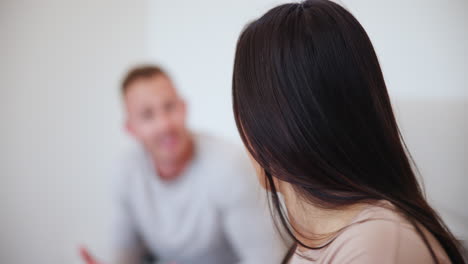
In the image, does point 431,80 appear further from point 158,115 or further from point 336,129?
point 158,115

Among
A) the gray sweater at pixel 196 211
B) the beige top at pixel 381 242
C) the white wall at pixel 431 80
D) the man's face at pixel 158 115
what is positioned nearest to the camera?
the beige top at pixel 381 242

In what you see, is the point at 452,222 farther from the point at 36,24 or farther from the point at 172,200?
the point at 36,24

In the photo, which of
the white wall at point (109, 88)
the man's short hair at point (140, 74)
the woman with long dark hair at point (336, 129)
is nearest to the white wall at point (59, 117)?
the white wall at point (109, 88)

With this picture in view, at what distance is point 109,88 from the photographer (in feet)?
5.65

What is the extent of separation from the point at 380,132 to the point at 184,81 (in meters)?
1.03

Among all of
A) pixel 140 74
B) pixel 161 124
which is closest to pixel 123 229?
pixel 161 124

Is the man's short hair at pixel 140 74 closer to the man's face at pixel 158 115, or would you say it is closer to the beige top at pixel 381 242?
the man's face at pixel 158 115

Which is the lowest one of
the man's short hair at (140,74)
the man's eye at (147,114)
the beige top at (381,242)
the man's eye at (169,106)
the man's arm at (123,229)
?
the man's arm at (123,229)

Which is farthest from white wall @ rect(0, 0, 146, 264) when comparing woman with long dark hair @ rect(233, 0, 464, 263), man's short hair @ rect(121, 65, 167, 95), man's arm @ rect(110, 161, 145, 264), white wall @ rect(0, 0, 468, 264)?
woman with long dark hair @ rect(233, 0, 464, 263)

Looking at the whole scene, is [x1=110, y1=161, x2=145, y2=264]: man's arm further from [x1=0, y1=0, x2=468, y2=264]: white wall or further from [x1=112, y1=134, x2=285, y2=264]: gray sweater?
[x1=0, y1=0, x2=468, y2=264]: white wall

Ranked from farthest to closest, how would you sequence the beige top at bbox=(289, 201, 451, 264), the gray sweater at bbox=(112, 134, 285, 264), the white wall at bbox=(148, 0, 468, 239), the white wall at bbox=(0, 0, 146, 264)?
1. the white wall at bbox=(0, 0, 146, 264)
2. the gray sweater at bbox=(112, 134, 285, 264)
3. the white wall at bbox=(148, 0, 468, 239)
4. the beige top at bbox=(289, 201, 451, 264)

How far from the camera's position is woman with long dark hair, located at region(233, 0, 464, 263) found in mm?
472

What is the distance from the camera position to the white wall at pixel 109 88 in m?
0.69

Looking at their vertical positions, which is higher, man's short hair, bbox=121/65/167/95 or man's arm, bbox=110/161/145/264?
man's short hair, bbox=121/65/167/95
